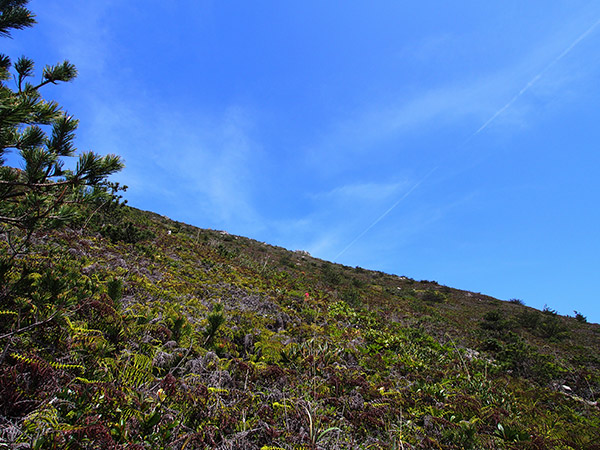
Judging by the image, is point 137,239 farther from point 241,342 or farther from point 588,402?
point 588,402

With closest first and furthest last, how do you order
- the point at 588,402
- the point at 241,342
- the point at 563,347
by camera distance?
the point at 241,342
the point at 588,402
the point at 563,347

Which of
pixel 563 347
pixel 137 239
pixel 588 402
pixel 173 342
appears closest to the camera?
pixel 173 342

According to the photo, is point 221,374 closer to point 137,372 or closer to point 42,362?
point 137,372

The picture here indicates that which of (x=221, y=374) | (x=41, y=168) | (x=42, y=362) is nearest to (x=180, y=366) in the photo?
(x=221, y=374)

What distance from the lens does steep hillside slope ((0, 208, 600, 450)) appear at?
2.39 m

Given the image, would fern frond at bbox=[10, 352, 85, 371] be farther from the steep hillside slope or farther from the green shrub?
the green shrub

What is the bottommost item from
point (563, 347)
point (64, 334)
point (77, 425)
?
point (77, 425)

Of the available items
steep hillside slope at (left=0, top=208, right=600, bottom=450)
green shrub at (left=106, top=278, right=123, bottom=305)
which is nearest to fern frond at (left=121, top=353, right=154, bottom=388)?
steep hillside slope at (left=0, top=208, right=600, bottom=450)

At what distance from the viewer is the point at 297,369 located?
15.6 feet

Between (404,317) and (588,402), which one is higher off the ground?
(404,317)

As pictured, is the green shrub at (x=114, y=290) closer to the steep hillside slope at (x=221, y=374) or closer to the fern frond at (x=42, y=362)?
the steep hillside slope at (x=221, y=374)

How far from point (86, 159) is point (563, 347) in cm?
1817

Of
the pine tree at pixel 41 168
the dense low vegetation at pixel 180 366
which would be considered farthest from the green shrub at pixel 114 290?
the pine tree at pixel 41 168

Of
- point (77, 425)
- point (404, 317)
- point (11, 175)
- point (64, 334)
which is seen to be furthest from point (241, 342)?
point (404, 317)
